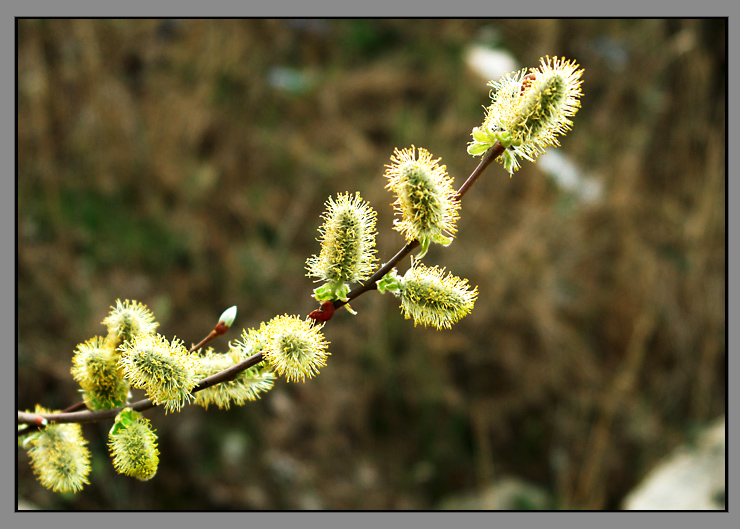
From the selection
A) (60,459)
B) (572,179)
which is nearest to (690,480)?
(572,179)

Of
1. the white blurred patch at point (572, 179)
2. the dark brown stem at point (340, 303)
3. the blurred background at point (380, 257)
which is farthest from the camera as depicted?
the white blurred patch at point (572, 179)

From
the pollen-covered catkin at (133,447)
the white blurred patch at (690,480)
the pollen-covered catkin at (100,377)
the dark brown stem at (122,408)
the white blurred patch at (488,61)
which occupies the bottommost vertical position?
the pollen-covered catkin at (133,447)

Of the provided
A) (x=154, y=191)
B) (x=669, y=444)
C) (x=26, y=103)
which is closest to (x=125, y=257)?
(x=154, y=191)

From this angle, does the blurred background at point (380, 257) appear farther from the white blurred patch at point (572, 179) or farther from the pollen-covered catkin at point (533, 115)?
the pollen-covered catkin at point (533, 115)

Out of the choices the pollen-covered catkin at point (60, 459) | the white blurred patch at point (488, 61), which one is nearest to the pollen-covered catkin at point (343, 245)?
the pollen-covered catkin at point (60, 459)

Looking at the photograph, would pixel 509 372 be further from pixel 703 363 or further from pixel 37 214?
pixel 37 214
